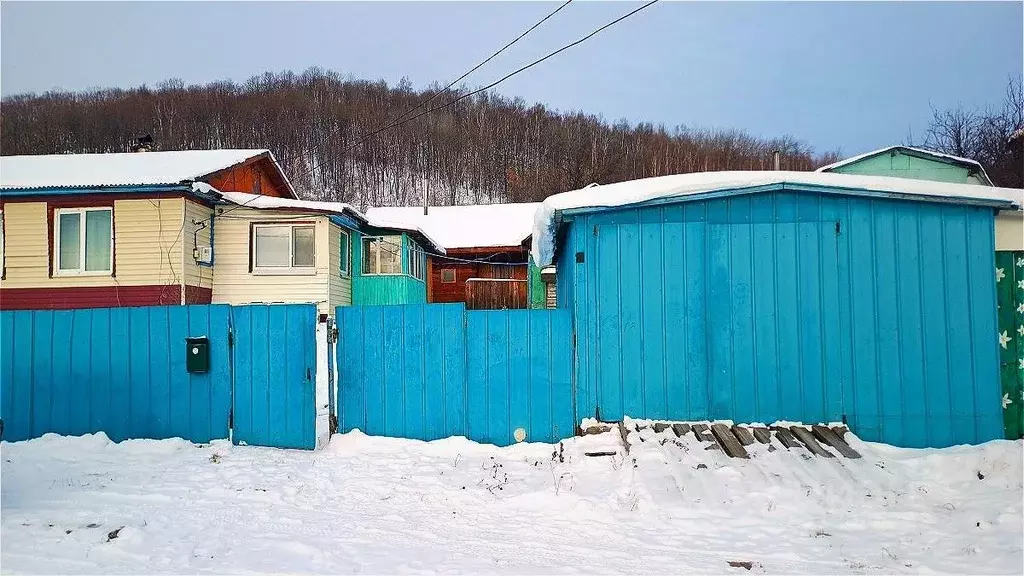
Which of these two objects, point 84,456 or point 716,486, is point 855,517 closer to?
point 716,486

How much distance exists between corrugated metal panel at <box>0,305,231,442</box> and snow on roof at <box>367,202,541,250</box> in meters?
18.0

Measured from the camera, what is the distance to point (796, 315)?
22.0 feet

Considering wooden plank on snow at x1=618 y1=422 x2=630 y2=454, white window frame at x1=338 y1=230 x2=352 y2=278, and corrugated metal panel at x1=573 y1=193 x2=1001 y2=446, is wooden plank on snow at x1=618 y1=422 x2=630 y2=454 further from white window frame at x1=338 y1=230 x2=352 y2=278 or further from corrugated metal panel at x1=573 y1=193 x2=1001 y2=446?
white window frame at x1=338 y1=230 x2=352 y2=278

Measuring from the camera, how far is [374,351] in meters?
7.15

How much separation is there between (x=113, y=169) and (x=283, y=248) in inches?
186

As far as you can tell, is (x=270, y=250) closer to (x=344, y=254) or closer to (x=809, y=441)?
(x=344, y=254)

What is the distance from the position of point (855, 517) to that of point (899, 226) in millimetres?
3562

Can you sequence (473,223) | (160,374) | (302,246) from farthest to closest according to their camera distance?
(473,223), (302,246), (160,374)

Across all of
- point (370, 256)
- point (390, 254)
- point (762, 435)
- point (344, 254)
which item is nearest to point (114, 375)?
point (762, 435)

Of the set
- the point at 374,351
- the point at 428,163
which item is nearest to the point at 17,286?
the point at 374,351

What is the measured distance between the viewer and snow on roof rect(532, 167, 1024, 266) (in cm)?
653

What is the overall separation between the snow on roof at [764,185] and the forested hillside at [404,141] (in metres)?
40.5

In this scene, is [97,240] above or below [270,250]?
above

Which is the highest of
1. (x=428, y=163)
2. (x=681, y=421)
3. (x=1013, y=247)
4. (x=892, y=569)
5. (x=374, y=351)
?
(x=428, y=163)
